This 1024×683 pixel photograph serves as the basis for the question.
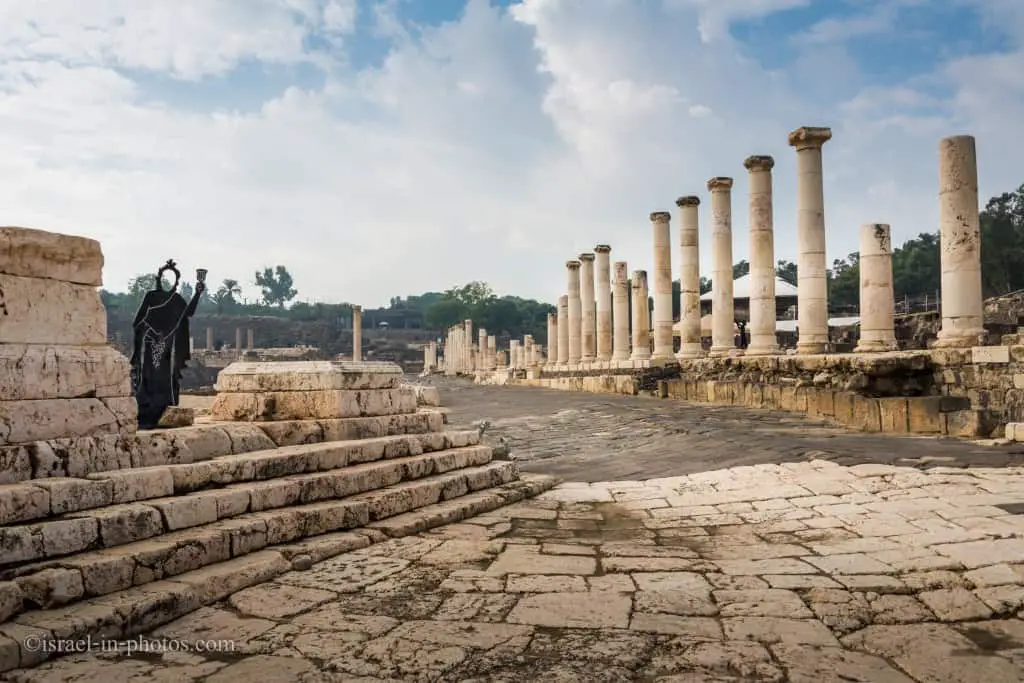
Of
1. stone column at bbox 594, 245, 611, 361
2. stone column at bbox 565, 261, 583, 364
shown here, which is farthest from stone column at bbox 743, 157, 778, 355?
stone column at bbox 565, 261, 583, 364

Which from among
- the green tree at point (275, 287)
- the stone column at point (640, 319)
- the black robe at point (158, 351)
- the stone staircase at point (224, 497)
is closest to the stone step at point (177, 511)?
the stone staircase at point (224, 497)

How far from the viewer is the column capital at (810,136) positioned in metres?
14.3

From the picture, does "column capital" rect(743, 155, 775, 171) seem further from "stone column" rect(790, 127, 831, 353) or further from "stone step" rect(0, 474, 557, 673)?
Result: "stone step" rect(0, 474, 557, 673)

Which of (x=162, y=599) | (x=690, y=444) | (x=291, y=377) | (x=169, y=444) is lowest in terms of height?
(x=162, y=599)

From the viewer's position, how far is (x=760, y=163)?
53.9ft

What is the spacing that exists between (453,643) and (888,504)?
3.92m

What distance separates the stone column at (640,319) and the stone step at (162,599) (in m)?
19.5

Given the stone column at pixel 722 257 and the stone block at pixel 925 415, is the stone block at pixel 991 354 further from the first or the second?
the stone column at pixel 722 257

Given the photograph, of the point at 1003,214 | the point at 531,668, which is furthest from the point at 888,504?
the point at 1003,214

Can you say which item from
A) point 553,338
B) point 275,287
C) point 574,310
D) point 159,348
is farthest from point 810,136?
point 275,287

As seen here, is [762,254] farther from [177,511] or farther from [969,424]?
[177,511]

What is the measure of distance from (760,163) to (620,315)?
37.2 ft

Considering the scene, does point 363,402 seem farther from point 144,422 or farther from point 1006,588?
point 1006,588

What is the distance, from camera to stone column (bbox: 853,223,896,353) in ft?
42.7
